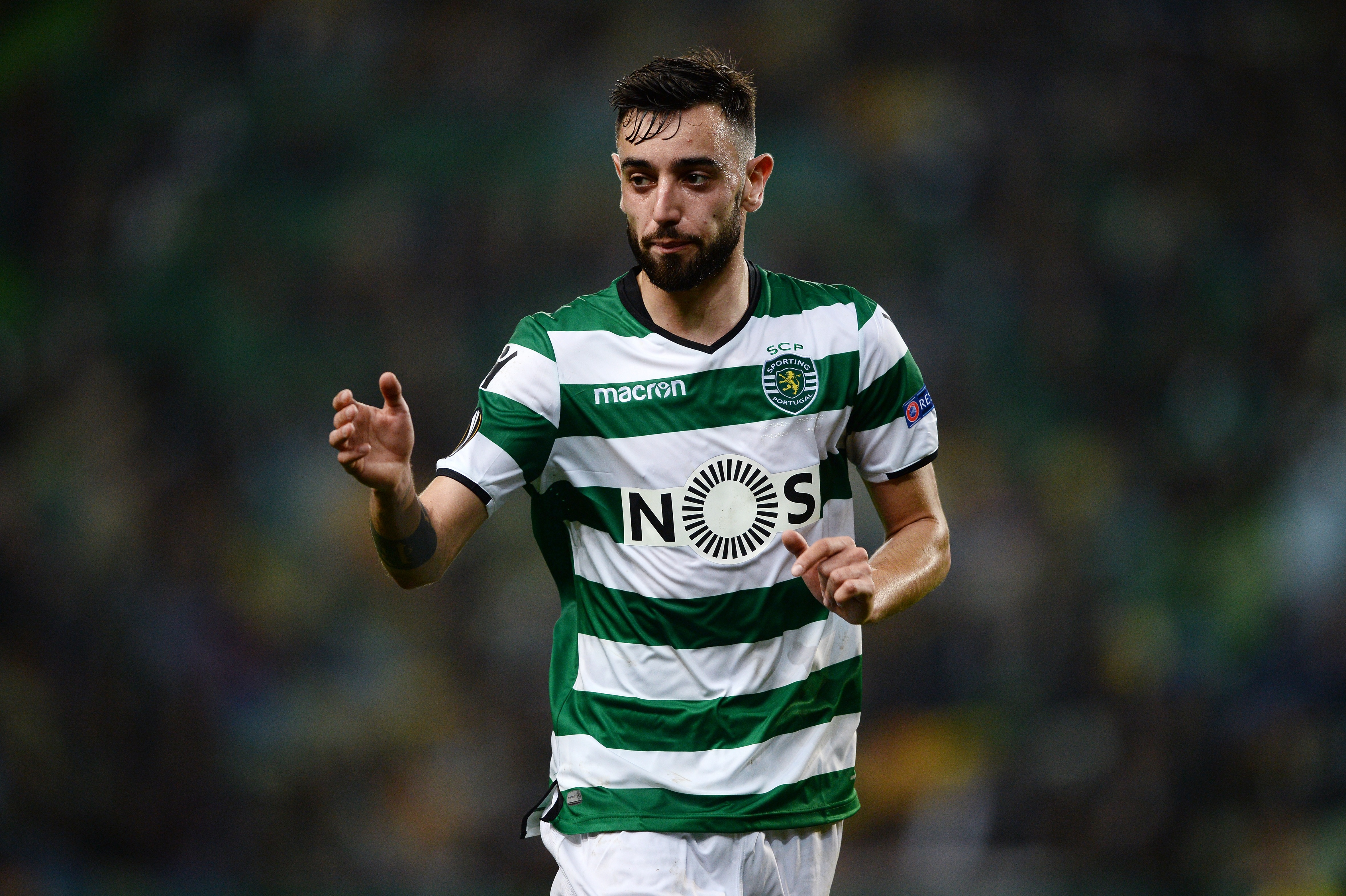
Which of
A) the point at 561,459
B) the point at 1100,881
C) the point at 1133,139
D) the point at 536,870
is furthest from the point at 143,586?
the point at 1133,139

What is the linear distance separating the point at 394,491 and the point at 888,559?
3.92 ft

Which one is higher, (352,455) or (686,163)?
(686,163)

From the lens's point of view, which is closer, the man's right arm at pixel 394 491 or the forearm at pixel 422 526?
the man's right arm at pixel 394 491

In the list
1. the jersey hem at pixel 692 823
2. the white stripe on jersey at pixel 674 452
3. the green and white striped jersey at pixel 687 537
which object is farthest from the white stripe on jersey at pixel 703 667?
the white stripe on jersey at pixel 674 452

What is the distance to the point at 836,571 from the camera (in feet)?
8.13

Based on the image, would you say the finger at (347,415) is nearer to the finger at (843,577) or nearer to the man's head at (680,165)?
the man's head at (680,165)

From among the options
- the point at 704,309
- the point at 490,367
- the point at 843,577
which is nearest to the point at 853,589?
the point at 843,577

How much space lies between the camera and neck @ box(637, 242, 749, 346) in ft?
9.82

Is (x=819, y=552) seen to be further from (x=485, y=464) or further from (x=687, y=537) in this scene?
(x=485, y=464)

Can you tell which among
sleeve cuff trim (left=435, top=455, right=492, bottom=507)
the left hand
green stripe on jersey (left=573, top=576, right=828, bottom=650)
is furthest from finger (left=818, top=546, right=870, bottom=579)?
sleeve cuff trim (left=435, top=455, right=492, bottom=507)

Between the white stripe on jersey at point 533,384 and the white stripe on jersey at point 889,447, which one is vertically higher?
the white stripe on jersey at point 533,384

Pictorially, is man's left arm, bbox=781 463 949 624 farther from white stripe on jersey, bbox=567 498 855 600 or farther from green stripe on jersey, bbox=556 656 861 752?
green stripe on jersey, bbox=556 656 861 752

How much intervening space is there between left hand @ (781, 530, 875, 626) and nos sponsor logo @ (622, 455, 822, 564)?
0.36 m

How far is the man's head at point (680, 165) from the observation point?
2.86m
